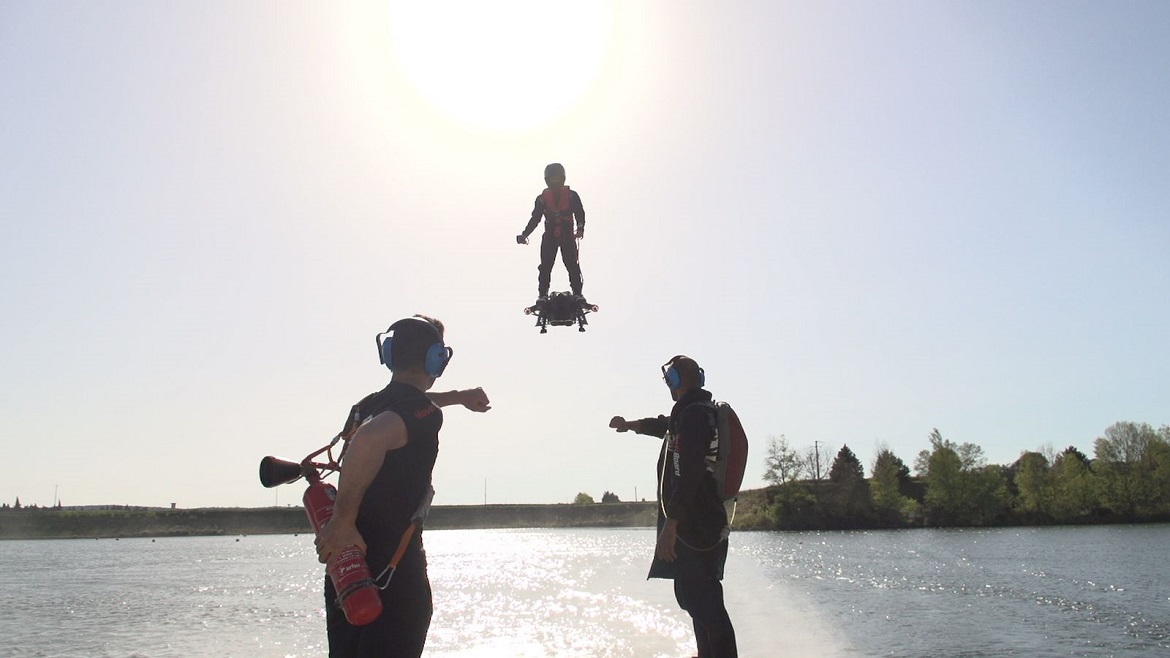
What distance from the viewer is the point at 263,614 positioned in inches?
1044

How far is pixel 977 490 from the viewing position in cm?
10662

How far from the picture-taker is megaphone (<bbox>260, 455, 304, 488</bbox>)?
14.3 feet

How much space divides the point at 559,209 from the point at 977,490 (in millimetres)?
112627

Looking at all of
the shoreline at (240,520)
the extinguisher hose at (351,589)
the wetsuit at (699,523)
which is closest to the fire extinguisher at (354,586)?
the extinguisher hose at (351,589)

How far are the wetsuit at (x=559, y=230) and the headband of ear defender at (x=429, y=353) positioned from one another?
4.57 metres

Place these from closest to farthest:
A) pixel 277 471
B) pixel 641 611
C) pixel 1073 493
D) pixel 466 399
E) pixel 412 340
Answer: pixel 277 471 → pixel 412 340 → pixel 466 399 → pixel 641 611 → pixel 1073 493

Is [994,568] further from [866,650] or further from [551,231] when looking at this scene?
[551,231]

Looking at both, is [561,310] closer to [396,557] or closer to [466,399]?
[466,399]

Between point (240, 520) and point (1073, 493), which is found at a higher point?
point (1073, 493)

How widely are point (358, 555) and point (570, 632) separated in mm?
16641

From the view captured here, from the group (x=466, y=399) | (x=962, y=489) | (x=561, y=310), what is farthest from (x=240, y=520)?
(x=466, y=399)

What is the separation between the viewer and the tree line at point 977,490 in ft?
330

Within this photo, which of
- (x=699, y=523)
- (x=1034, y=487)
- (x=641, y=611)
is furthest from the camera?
(x=1034, y=487)

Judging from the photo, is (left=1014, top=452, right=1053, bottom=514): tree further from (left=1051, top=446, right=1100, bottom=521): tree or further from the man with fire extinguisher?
the man with fire extinguisher
